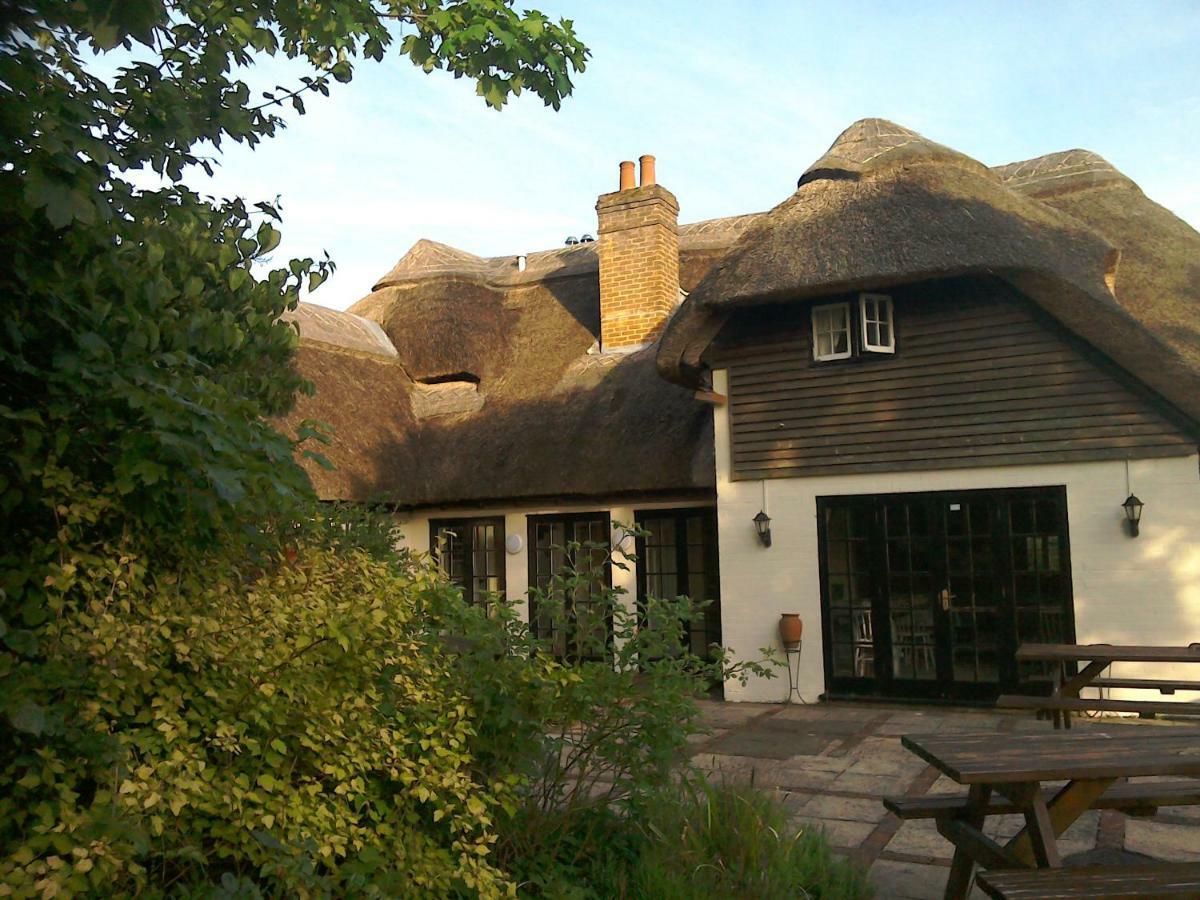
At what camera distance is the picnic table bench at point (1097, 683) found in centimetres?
704

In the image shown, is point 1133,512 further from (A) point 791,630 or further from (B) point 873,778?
(B) point 873,778

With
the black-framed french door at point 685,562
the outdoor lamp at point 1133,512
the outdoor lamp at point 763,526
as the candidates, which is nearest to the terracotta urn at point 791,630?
the outdoor lamp at point 763,526

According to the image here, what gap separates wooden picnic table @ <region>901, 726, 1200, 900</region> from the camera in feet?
11.1

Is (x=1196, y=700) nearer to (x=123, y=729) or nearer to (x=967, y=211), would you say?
(x=967, y=211)

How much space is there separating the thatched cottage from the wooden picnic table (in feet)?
13.1

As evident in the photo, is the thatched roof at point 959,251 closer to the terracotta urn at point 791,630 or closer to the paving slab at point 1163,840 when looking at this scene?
the terracotta urn at point 791,630

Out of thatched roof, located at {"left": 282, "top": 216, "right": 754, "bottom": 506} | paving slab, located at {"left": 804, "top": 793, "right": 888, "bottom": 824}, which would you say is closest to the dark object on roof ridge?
thatched roof, located at {"left": 282, "top": 216, "right": 754, "bottom": 506}

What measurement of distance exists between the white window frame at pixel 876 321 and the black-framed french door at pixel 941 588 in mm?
1378

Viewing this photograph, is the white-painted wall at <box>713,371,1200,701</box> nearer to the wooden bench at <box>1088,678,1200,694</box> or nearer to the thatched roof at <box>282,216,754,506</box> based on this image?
the wooden bench at <box>1088,678,1200,694</box>

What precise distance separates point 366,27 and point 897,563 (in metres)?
6.95

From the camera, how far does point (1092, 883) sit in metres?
3.20

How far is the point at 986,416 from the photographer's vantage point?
9055 millimetres

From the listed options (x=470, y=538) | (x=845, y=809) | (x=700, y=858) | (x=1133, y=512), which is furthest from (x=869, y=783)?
(x=470, y=538)

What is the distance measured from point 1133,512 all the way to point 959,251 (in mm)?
2621
